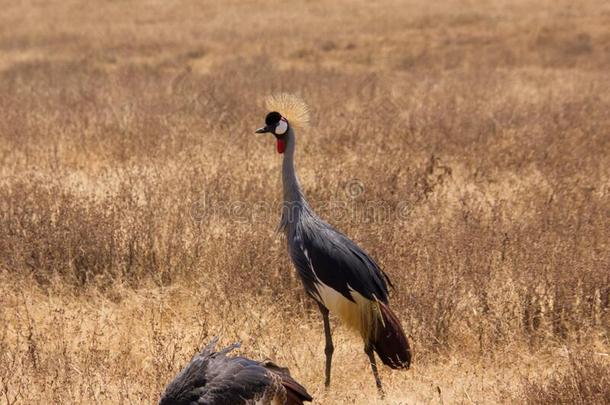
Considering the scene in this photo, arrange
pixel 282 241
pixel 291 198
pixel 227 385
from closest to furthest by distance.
A: pixel 227 385
pixel 291 198
pixel 282 241

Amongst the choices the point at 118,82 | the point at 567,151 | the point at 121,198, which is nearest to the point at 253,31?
the point at 118,82

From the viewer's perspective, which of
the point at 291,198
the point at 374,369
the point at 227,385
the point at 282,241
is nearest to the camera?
the point at 227,385

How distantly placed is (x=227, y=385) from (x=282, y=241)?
2385 mm

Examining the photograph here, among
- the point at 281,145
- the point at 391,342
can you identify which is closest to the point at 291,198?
the point at 281,145

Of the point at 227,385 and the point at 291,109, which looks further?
the point at 291,109

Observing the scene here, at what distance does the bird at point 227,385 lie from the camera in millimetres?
3443

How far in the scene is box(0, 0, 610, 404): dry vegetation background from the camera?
4605 mm

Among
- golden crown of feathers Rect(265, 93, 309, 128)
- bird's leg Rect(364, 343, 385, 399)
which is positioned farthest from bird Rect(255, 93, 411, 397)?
golden crown of feathers Rect(265, 93, 309, 128)

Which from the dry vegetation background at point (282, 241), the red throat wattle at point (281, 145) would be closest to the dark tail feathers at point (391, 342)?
the dry vegetation background at point (282, 241)

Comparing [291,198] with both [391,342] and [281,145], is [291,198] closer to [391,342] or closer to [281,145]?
[281,145]

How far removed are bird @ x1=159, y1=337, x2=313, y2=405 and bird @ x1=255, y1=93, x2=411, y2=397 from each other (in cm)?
75

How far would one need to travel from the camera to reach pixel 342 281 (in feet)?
13.8

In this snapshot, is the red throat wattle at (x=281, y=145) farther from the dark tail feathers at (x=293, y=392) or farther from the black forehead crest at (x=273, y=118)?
the dark tail feathers at (x=293, y=392)

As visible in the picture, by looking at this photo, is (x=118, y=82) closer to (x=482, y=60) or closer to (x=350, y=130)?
(x=350, y=130)
